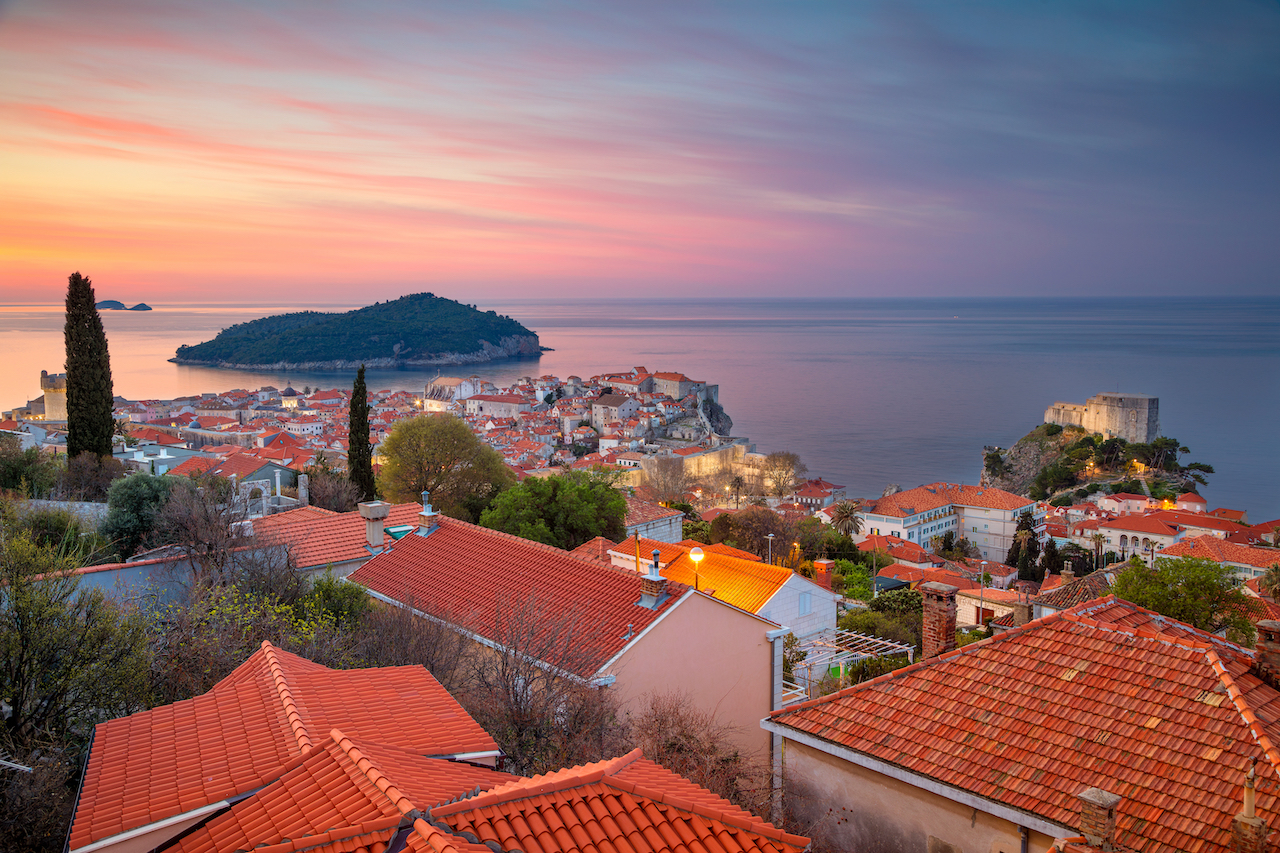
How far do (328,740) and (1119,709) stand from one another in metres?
4.82

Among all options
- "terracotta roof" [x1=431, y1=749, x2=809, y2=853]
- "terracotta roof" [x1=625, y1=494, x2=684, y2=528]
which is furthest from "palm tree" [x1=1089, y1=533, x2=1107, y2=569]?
"terracotta roof" [x1=431, y1=749, x2=809, y2=853]

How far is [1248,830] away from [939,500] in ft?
152

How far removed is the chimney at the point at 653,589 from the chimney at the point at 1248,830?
15.9 feet

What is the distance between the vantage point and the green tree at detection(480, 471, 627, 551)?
16688mm

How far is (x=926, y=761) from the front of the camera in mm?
5344

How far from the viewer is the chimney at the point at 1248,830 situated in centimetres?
398

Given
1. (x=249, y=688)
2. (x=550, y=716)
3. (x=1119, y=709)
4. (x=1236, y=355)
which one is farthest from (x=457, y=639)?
(x=1236, y=355)

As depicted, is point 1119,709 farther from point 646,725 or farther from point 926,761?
point 646,725

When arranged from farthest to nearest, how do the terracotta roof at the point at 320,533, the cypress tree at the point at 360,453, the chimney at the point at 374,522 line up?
the cypress tree at the point at 360,453
the chimney at the point at 374,522
the terracotta roof at the point at 320,533

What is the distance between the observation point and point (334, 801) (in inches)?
143

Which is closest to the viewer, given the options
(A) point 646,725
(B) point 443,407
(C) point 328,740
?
(C) point 328,740

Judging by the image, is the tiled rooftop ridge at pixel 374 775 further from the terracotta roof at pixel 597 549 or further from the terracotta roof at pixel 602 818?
the terracotta roof at pixel 597 549

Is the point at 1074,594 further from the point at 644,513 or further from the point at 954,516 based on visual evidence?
the point at 954,516

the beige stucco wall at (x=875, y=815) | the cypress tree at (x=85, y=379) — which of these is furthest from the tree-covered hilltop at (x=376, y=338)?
the beige stucco wall at (x=875, y=815)
